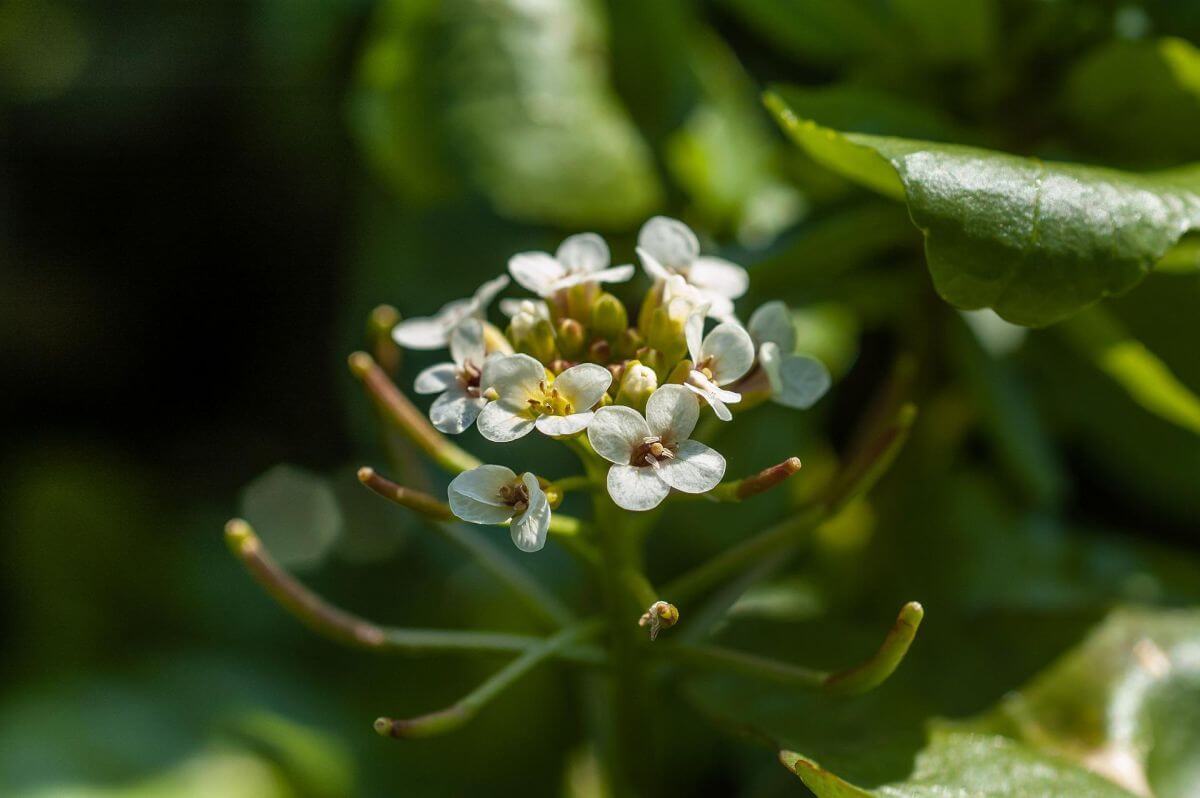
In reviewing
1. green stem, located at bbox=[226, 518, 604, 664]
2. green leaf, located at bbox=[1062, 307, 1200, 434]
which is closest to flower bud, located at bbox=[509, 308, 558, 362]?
green stem, located at bbox=[226, 518, 604, 664]

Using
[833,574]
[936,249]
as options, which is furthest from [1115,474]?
[936,249]

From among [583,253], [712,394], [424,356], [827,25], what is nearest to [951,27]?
[827,25]

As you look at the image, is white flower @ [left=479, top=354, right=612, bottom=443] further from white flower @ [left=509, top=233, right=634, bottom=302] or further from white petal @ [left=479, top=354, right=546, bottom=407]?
white flower @ [left=509, top=233, right=634, bottom=302]

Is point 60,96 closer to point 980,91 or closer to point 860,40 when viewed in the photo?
point 860,40

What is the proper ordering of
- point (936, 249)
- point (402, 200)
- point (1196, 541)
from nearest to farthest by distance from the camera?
point (936, 249)
point (1196, 541)
point (402, 200)

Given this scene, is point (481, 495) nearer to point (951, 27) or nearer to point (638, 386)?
point (638, 386)

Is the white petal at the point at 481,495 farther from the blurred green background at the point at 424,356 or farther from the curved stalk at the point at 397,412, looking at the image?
the blurred green background at the point at 424,356

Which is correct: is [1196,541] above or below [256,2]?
below
